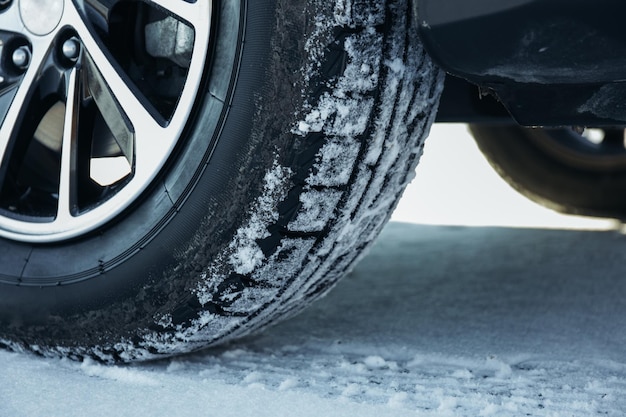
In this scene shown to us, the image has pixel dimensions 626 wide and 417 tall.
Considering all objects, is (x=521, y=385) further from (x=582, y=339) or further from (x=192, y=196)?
(x=192, y=196)

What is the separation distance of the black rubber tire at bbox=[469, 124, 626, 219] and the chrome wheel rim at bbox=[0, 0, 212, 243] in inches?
51.9

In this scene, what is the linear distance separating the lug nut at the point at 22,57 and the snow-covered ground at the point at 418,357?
547 millimetres

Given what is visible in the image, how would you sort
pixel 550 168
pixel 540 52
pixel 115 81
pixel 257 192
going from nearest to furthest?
pixel 540 52 → pixel 257 192 → pixel 115 81 → pixel 550 168

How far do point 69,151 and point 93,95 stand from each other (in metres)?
0.11

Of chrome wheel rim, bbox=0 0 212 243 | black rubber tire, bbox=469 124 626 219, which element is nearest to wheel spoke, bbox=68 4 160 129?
chrome wheel rim, bbox=0 0 212 243

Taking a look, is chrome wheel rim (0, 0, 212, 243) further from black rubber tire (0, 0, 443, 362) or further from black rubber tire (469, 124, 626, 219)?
black rubber tire (469, 124, 626, 219)

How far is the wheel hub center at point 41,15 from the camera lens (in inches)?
56.1

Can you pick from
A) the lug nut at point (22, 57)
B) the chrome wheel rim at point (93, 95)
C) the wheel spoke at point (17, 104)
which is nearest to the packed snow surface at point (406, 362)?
the chrome wheel rim at point (93, 95)

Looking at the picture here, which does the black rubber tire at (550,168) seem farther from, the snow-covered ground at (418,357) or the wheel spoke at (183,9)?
the wheel spoke at (183,9)

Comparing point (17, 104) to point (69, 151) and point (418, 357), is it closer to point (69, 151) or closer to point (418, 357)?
point (69, 151)

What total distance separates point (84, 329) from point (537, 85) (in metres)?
0.86

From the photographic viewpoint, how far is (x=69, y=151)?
1.44m

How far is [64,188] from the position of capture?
1.44 m

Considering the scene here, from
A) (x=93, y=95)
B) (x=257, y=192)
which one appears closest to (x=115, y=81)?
(x=93, y=95)
